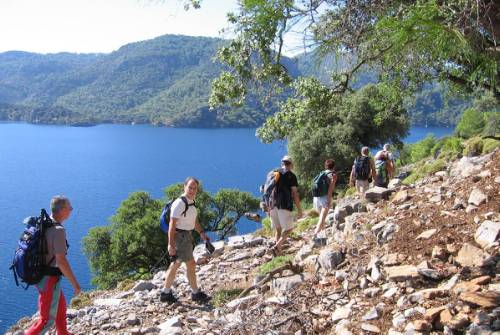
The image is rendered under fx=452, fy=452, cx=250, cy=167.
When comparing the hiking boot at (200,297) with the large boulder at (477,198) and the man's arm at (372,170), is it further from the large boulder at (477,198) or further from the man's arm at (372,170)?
the man's arm at (372,170)

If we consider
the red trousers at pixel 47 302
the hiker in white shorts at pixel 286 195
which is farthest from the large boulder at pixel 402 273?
the red trousers at pixel 47 302

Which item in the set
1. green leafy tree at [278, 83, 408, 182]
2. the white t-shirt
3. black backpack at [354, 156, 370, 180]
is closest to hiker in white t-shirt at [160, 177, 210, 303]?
the white t-shirt

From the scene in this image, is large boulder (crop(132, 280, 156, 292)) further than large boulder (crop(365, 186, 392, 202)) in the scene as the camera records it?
No

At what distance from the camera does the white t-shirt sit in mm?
8133

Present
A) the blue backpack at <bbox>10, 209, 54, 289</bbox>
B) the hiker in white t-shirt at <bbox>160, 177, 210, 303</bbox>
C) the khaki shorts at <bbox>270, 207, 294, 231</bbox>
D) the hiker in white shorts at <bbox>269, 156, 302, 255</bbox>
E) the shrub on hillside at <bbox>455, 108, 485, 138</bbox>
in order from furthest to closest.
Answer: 1. the shrub on hillside at <bbox>455, 108, 485, 138</bbox>
2. the khaki shorts at <bbox>270, 207, 294, 231</bbox>
3. the hiker in white shorts at <bbox>269, 156, 302, 255</bbox>
4. the hiker in white t-shirt at <bbox>160, 177, 210, 303</bbox>
5. the blue backpack at <bbox>10, 209, 54, 289</bbox>

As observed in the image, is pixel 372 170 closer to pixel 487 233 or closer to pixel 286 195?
pixel 286 195

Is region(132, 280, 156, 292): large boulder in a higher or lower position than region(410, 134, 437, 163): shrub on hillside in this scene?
higher

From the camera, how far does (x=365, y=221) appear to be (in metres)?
9.48

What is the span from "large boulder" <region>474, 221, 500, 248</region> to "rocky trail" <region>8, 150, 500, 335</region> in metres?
0.02

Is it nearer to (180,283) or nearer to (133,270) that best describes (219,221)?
(133,270)

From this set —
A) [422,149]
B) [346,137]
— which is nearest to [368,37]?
[346,137]

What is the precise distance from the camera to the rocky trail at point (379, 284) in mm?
5496

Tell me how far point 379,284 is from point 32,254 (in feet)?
16.4

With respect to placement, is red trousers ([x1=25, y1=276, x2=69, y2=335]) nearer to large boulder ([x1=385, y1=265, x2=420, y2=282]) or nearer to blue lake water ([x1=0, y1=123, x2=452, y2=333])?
large boulder ([x1=385, y1=265, x2=420, y2=282])
